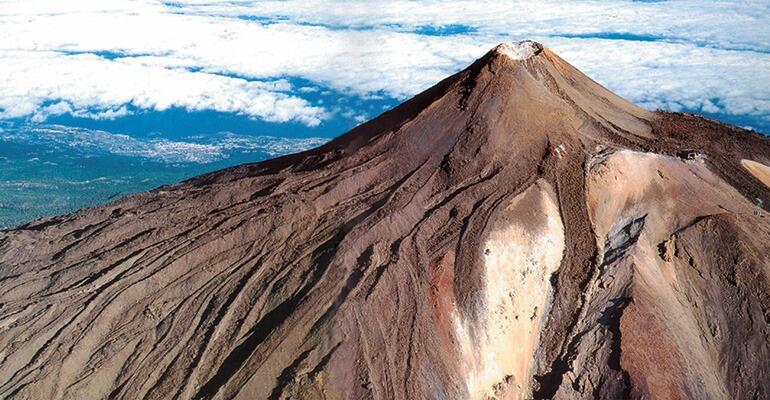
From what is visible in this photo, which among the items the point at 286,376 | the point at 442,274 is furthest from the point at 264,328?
the point at 442,274

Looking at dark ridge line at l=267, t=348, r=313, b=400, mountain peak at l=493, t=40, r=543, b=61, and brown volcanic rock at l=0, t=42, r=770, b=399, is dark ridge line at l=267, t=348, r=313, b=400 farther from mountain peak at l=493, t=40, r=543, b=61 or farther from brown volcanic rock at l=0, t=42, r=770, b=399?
mountain peak at l=493, t=40, r=543, b=61

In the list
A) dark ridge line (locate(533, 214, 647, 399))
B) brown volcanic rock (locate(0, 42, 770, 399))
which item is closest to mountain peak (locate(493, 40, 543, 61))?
brown volcanic rock (locate(0, 42, 770, 399))

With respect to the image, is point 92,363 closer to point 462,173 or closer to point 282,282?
point 282,282

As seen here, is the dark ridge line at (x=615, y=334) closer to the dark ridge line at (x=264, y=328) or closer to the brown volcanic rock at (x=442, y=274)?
the brown volcanic rock at (x=442, y=274)

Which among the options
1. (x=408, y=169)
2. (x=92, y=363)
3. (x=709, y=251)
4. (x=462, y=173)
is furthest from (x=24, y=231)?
(x=709, y=251)

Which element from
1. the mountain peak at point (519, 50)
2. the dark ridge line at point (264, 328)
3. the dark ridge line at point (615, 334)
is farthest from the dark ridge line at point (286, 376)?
the mountain peak at point (519, 50)

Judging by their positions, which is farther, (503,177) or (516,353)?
(503,177)

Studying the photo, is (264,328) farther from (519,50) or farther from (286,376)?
(519,50)
